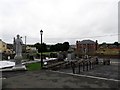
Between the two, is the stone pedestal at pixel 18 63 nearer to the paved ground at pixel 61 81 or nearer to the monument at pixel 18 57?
the monument at pixel 18 57

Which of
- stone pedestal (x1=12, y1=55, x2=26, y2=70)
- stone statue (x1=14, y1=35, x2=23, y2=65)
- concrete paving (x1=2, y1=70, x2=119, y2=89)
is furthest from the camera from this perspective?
stone statue (x1=14, y1=35, x2=23, y2=65)

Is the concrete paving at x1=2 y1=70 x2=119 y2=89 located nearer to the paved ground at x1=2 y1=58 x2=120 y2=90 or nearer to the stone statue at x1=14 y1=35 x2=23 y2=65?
the paved ground at x1=2 y1=58 x2=120 y2=90

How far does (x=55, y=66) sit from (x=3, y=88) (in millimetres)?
8475

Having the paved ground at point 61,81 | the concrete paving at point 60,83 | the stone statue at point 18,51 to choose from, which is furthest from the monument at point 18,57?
the concrete paving at point 60,83

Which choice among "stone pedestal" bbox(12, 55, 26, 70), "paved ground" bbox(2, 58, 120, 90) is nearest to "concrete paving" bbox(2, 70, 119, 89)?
"paved ground" bbox(2, 58, 120, 90)

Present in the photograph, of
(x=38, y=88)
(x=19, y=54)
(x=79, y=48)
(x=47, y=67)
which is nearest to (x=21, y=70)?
(x=19, y=54)

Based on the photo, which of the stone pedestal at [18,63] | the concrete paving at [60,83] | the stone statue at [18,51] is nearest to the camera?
the concrete paving at [60,83]

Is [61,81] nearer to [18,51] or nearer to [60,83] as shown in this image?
[60,83]

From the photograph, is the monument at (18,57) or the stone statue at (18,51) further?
the stone statue at (18,51)

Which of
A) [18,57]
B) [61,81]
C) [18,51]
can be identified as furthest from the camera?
[18,51]

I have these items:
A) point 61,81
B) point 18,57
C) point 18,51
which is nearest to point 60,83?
point 61,81

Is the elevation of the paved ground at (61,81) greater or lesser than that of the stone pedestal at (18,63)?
lesser

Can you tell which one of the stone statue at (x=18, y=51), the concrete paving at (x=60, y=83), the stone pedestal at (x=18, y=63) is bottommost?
the concrete paving at (x=60, y=83)

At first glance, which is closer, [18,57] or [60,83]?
[60,83]
